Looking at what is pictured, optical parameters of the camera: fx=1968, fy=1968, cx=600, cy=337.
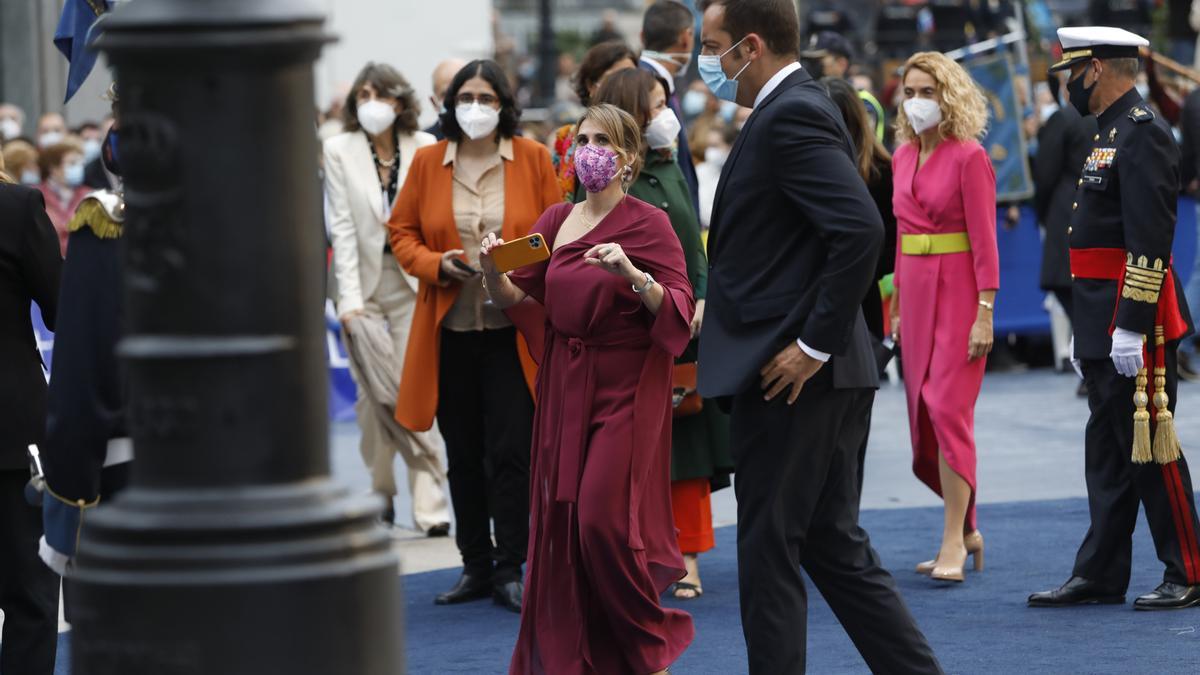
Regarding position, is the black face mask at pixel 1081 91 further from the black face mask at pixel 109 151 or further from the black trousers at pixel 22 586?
the black trousers at pixel 22 586

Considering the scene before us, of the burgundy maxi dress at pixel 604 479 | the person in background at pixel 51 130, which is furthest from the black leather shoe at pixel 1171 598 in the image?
the person in background at pixel 51 130

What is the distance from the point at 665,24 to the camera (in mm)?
8375

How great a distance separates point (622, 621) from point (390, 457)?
376cm

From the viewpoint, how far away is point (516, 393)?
7.55m

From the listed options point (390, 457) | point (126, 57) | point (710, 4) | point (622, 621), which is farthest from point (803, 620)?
point (390, 457)

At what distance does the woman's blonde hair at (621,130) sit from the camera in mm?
6242

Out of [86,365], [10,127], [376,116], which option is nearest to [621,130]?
[86,365]

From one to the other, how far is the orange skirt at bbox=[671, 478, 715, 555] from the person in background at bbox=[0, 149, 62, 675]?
2.76 metres

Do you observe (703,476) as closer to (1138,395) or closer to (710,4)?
(1138,395)

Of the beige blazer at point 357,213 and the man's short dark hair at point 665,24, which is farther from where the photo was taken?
the beige blazer at point 357,213

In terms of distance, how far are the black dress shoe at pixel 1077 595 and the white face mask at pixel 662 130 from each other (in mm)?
2153

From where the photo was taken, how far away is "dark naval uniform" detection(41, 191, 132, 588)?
474cm

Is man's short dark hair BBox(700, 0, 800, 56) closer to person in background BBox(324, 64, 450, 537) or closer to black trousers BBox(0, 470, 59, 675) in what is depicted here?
black trousers BBox(0, 470, 59, 675)

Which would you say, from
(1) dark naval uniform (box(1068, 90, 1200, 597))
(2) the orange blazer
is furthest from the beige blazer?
(1) dark naval uniform (box(1068, 90, 1200, 597))
